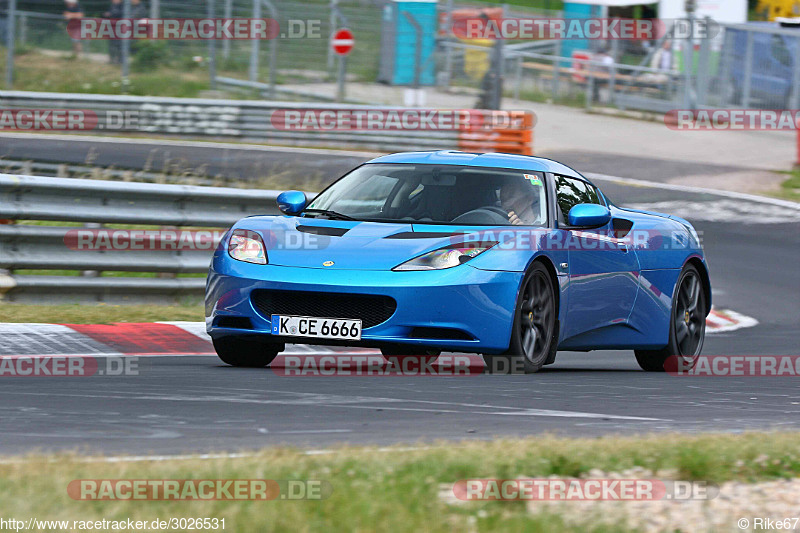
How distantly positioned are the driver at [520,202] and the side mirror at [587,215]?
0.72ft

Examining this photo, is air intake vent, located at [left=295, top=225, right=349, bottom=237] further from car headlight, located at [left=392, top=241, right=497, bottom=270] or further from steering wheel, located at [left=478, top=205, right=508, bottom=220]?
steering wheel, located at [left=478, top=205, right=508, bottom=220]

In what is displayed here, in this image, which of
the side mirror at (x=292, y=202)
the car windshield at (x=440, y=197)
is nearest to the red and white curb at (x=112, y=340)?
the side mirror at (x=292, y=202)

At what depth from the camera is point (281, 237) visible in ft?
25.1

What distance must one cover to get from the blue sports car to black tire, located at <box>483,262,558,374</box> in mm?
11

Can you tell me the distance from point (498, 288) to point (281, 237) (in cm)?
127

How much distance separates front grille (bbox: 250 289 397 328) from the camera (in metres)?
7.22

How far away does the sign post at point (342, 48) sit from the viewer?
2739 centimetres

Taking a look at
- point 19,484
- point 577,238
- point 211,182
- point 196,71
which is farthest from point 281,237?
point 196,71

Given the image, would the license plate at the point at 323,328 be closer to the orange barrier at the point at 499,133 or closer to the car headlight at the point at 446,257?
the car headlight at the point at 446,257

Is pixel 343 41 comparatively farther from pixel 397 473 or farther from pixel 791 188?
pixel 397 473

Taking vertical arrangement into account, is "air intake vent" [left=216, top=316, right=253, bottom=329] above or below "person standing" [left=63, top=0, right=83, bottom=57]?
below
